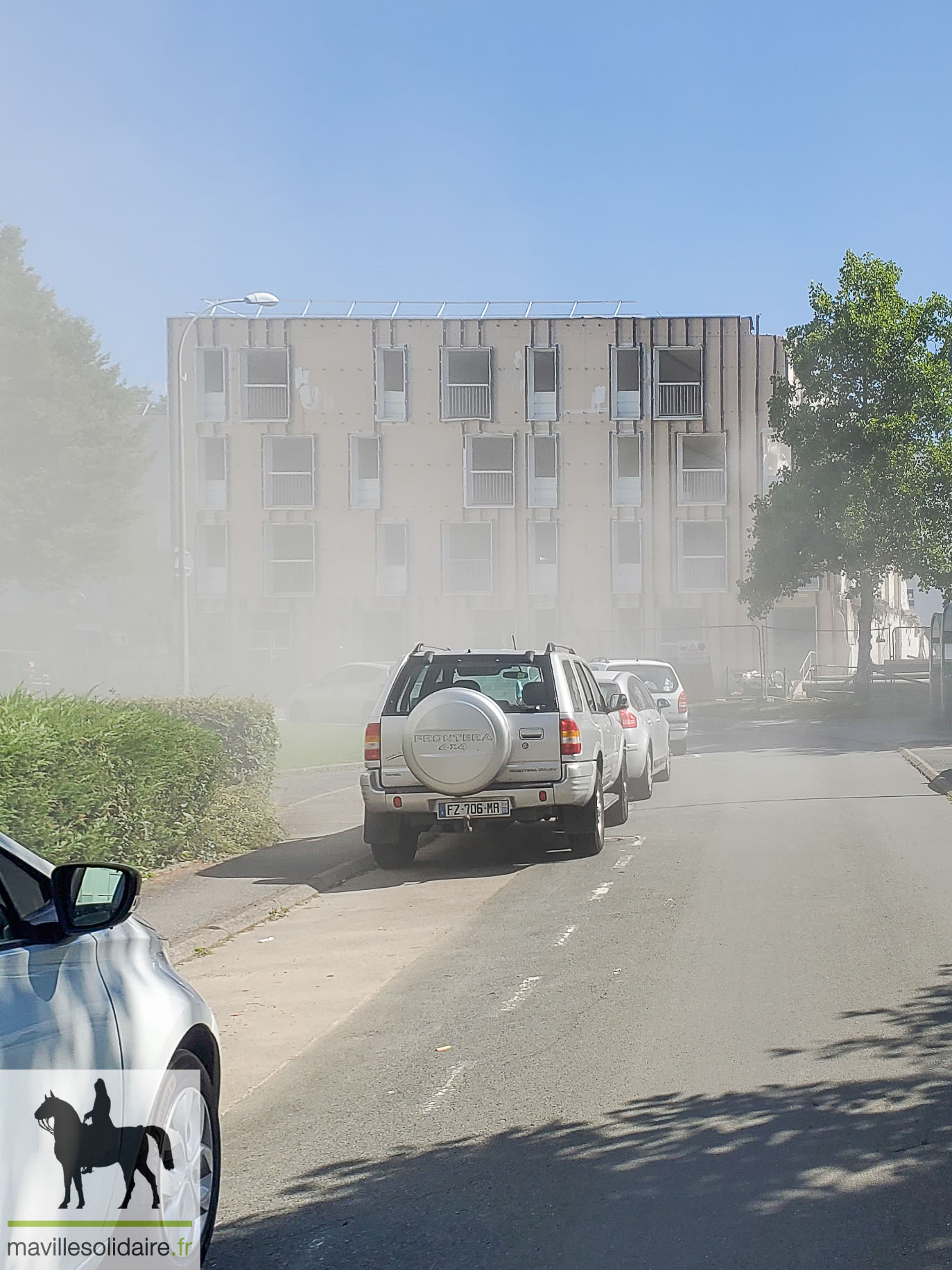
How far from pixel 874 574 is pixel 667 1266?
35.4 meters

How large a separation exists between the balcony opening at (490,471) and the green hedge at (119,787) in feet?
113

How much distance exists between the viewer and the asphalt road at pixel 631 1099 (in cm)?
402

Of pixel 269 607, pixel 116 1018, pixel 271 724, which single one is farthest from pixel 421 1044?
pixel 269 607

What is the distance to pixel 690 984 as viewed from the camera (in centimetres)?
720

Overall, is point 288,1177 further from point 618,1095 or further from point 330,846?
point 330,846

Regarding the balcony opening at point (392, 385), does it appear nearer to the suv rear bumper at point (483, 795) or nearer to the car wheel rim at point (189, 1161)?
the suv rear bumper at point (483, 795)

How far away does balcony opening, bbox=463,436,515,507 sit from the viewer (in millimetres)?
48344

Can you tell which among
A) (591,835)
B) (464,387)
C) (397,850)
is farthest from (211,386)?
(591,835)

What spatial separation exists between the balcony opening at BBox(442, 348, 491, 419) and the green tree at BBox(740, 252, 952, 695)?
12.8 meters

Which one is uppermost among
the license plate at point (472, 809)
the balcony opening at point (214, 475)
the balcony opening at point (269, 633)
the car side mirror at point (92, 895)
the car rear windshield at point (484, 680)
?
the balcony opening at point (214, 475)

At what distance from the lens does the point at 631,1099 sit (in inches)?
208

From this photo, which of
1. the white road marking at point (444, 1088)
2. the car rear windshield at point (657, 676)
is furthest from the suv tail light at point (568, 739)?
the car rear windshield at point (657, 676)

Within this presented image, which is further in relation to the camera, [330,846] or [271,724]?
[271,724]
